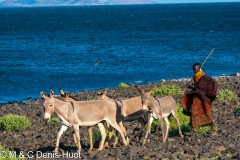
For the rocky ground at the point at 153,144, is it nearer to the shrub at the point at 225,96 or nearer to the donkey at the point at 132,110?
the donkey at the point at 132,110

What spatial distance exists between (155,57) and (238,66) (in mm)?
10531

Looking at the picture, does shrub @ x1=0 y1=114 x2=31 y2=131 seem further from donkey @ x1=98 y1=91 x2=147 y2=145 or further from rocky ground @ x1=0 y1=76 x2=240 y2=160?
donkey @ x1=98 y1=91 x2=147 y2=145

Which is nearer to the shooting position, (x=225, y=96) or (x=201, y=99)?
(x=201, y=99)

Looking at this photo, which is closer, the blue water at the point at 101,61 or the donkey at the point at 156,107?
the donkey at the point at 156,107

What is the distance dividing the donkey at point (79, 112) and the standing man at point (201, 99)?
7.94ft

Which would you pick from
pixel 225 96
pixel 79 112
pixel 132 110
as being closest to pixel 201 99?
pixel 132 110

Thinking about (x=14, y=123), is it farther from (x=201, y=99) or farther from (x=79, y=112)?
(x=201, y=99)

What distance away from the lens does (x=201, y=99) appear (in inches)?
551

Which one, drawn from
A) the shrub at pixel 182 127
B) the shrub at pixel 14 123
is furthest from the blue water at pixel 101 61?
the shrub at pixel 182 127

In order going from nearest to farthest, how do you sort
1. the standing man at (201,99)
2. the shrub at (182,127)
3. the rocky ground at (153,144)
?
the rocky ground at (153,144) < the standing man at (201,99) < the shrub at (182,127)

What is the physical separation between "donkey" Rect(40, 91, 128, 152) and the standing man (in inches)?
95.3

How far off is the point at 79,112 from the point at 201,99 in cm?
346

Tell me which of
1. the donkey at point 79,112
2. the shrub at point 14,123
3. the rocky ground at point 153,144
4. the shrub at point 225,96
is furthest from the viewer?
the shrub at point 225,96

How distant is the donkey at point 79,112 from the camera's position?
472 inches
